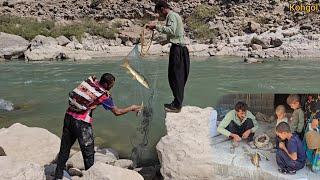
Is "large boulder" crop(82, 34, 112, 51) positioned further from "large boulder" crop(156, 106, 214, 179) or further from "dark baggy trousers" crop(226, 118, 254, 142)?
"dark baggy trousers" crop(226, 118, 254, 142)

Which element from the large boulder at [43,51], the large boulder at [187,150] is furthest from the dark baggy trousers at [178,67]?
the large boulder at [43,51]

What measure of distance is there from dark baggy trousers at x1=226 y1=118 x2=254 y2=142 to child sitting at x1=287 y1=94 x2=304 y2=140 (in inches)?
20.7

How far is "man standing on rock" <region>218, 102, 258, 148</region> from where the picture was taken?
5.27m

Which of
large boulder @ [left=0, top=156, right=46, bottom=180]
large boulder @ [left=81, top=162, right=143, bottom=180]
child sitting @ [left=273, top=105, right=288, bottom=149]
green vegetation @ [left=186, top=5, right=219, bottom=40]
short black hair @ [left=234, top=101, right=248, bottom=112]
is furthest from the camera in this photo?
green vegetation @ [left=186, top=5, right=219, bottom=40]

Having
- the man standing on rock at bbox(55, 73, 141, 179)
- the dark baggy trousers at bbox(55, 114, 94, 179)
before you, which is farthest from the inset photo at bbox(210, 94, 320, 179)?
the dark baggy trousers at bbox(55, 114, 94, 179)

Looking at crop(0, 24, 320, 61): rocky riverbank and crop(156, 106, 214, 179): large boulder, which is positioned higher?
crop(156, 106, 214, 179): large boulder

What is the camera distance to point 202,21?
29.1 metres

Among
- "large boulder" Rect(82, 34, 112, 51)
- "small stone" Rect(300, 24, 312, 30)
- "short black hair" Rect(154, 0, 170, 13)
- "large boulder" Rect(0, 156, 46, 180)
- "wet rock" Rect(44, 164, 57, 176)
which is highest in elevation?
"short black hair" Rect(154, 0, 170, 13)

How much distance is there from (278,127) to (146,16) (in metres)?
26.6

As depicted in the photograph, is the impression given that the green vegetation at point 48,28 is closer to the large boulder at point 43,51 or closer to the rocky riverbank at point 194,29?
the rocky riverbank at point 194,29

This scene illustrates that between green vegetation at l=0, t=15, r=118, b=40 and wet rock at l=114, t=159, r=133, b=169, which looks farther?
green vegetation at l=0, t=15, r=118, b=40

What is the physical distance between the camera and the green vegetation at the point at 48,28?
26.4m

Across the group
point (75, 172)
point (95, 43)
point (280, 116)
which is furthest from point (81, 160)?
point (95, 43)

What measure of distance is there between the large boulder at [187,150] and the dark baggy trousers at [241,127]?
0.30 m
